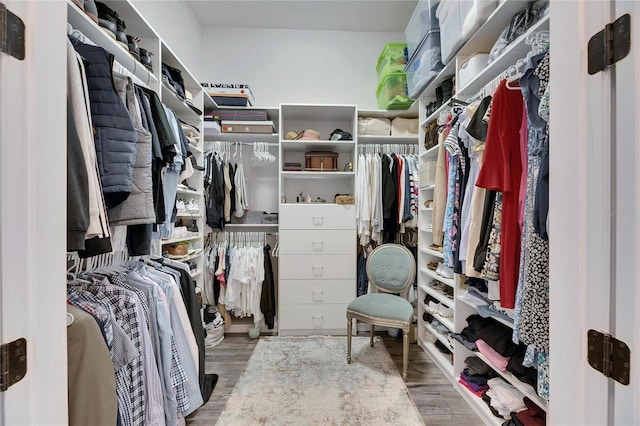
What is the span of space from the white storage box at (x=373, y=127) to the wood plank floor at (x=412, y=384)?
6.25 ft

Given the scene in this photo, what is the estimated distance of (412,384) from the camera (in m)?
1.79

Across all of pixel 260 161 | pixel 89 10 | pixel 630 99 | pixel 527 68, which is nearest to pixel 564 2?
pixel 630 99

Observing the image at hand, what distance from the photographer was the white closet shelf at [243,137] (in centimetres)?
253

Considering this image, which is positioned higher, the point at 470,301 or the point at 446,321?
the point at 470,301

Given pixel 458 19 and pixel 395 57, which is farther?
pixel 395 57

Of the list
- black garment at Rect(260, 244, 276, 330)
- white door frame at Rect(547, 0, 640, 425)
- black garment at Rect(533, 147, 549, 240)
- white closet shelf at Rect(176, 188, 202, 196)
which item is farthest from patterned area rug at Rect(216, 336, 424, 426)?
white closet shelf at Rect(176, 188, 202, 196)

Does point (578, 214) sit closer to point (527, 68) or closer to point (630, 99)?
point (630, 99)

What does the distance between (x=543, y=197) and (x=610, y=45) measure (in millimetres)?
492

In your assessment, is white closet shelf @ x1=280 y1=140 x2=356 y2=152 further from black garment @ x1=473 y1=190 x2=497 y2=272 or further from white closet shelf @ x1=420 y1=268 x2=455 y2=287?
black garment @ x1=473 y1=190 x2=497 y2=272

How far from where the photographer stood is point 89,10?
111cm

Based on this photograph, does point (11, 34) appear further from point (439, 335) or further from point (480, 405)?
point (439, 335)

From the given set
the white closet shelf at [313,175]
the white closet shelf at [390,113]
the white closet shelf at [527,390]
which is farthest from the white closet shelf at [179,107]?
the white closet shelf at [527,390]

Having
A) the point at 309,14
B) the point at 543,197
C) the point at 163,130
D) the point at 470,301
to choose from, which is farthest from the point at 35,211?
the point at 309,14

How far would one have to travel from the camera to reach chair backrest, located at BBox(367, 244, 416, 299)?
220 cm
